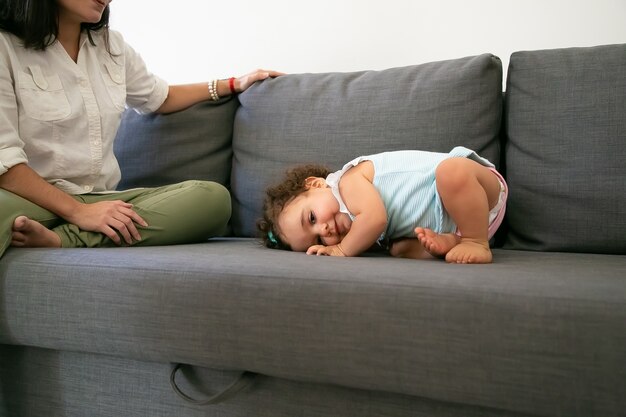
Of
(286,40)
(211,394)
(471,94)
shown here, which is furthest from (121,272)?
(286,40)

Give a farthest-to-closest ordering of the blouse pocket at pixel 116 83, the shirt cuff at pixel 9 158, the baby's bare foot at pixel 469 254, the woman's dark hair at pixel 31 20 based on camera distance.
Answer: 1. the blouse pocket at pixel 116 83
2. the woman's dark hair at pixel 31 20
3. the shirt cuff at pixel 9 158
4. the baby's bare foot at pixel 469 254

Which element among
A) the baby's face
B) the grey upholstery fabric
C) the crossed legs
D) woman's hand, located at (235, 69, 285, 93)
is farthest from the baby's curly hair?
woman's hand, located at (235, 69, 285, 93)

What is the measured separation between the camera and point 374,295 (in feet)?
2.73

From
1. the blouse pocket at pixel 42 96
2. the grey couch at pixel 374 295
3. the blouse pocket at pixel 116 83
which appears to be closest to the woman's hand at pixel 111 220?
the grey couch at pixel 374 295

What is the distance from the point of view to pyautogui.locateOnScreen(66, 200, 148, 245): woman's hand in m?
1.32

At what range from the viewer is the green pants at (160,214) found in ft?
4.23

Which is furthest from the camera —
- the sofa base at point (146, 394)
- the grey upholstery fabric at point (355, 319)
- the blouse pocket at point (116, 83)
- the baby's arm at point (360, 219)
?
the blouse pocket at point (116, 83)

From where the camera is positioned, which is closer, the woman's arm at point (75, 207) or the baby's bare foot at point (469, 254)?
the baby's bare foot at point (469, 254)

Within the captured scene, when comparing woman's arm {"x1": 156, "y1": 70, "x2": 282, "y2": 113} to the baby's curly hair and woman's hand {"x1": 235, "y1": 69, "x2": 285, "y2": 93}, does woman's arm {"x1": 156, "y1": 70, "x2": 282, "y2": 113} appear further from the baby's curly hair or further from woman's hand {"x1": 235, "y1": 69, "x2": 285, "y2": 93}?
the baby's curly hair

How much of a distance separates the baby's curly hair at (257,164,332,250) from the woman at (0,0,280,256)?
18 cm

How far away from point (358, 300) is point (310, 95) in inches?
35.9

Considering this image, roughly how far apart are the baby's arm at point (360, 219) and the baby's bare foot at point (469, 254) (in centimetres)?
17

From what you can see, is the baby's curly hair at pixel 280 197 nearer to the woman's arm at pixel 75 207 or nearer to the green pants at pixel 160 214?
the green pants at pixel 160 214

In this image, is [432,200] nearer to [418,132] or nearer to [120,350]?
[418,132]
